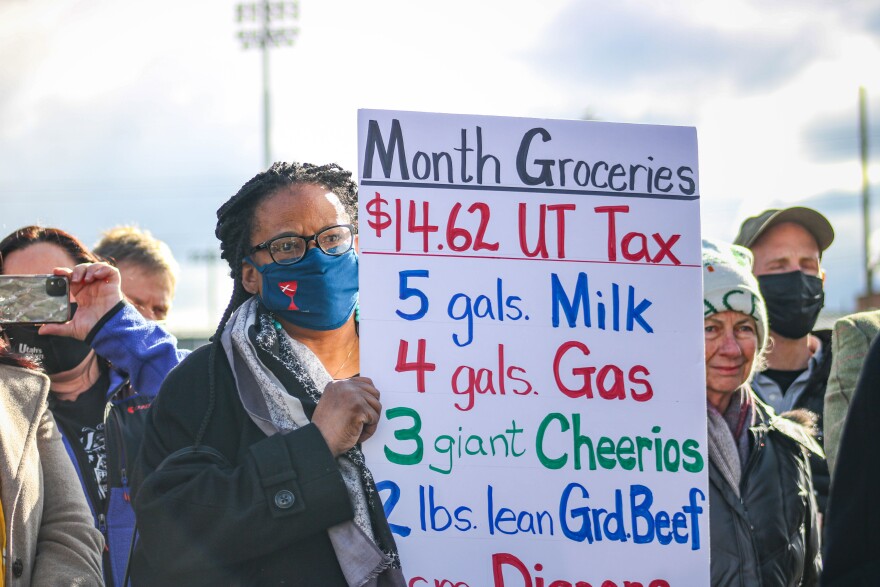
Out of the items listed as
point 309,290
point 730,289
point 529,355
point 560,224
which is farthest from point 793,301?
point 309,290

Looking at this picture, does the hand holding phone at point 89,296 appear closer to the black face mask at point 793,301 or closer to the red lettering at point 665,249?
the red lettering at point 665,249

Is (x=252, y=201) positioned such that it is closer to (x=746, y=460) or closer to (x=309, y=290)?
(x=309, y=290)

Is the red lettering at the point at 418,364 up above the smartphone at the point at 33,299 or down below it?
below

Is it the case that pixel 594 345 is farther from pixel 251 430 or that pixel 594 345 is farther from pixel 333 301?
pixel 251 430

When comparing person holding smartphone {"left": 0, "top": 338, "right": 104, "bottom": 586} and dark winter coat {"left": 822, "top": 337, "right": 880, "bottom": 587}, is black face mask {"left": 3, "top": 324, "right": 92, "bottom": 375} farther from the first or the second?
dark winter coat {"left": 822, "top": 337, "right": 880, "bottom": 587}

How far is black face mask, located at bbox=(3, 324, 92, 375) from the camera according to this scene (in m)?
3.35

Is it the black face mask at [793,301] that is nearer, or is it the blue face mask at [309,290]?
the blue face mask at [309,290]

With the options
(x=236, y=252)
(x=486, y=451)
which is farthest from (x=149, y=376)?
(x=486, y=451)

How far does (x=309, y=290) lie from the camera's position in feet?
8.60

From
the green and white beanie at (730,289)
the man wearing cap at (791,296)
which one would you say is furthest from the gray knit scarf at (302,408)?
the man wearing cap at (791,296)

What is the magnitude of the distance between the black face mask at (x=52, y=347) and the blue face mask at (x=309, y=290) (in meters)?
1.09

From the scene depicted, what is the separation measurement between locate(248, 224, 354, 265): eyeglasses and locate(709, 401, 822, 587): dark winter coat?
55.1 inches

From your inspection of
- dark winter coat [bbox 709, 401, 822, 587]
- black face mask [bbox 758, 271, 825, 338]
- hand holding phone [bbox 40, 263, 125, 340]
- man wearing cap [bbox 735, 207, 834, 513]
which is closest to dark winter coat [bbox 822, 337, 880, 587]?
dark winter coat [bbox 709, 401, 822, 587]

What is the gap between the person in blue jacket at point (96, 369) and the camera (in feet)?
10.6
